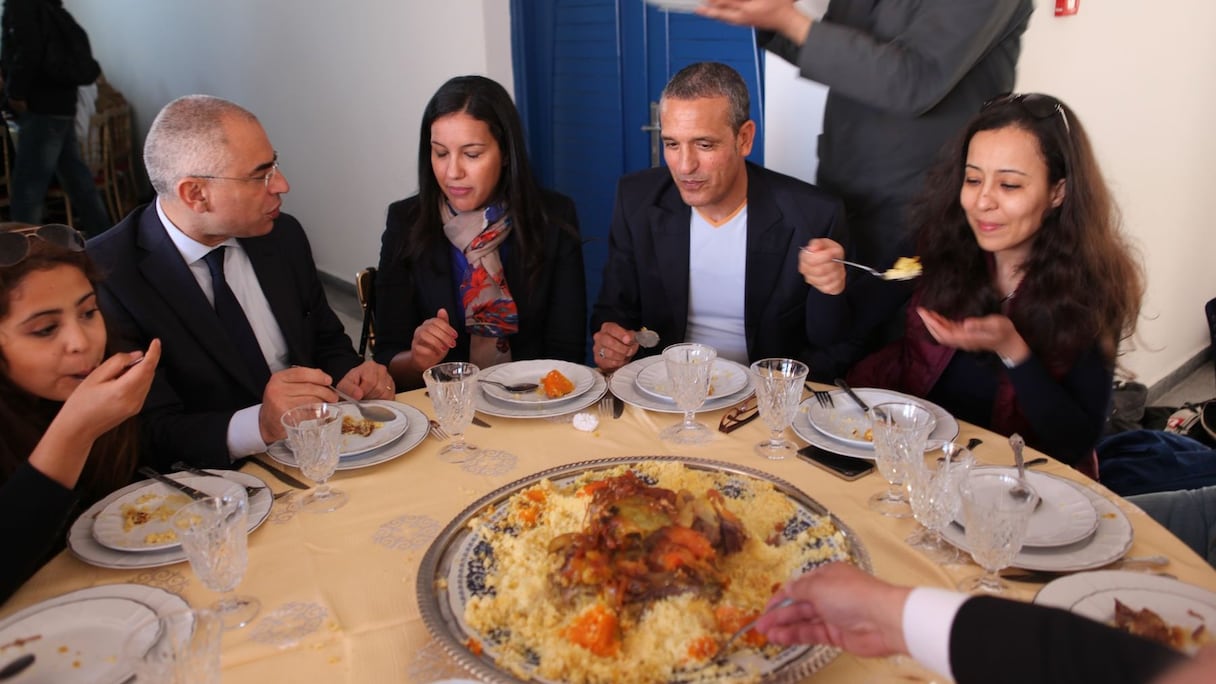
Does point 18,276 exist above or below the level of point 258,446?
above

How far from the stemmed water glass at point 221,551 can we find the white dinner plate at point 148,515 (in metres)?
0.12

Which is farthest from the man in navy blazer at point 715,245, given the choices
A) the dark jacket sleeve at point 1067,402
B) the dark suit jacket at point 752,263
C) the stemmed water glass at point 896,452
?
the stemmed water glass at point 896,452

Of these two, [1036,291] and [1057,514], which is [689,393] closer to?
[1057,514]

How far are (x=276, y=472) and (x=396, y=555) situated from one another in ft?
1.48

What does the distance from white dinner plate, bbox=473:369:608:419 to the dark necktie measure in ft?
2.23

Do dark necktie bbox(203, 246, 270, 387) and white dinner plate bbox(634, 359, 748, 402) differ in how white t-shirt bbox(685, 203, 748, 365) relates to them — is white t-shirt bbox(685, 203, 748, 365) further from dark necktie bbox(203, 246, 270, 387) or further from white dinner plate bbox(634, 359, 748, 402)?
dark necktie bbox(203, 246, 270, 387)

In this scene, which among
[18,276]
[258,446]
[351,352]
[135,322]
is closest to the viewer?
[18,276]

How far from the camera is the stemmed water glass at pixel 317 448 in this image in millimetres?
1570

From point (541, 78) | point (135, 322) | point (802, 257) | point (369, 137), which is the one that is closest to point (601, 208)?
point (541, 78)

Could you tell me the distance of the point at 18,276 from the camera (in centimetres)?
161

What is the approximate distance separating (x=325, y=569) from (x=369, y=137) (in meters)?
4.68

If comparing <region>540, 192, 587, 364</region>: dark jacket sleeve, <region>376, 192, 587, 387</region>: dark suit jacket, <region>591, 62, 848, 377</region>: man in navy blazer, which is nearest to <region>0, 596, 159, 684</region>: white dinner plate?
<region>591, 62, 848, 377</region>: man in navy blazer

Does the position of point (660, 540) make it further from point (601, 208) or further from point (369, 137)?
point (369, 137)

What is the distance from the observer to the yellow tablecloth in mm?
1183
